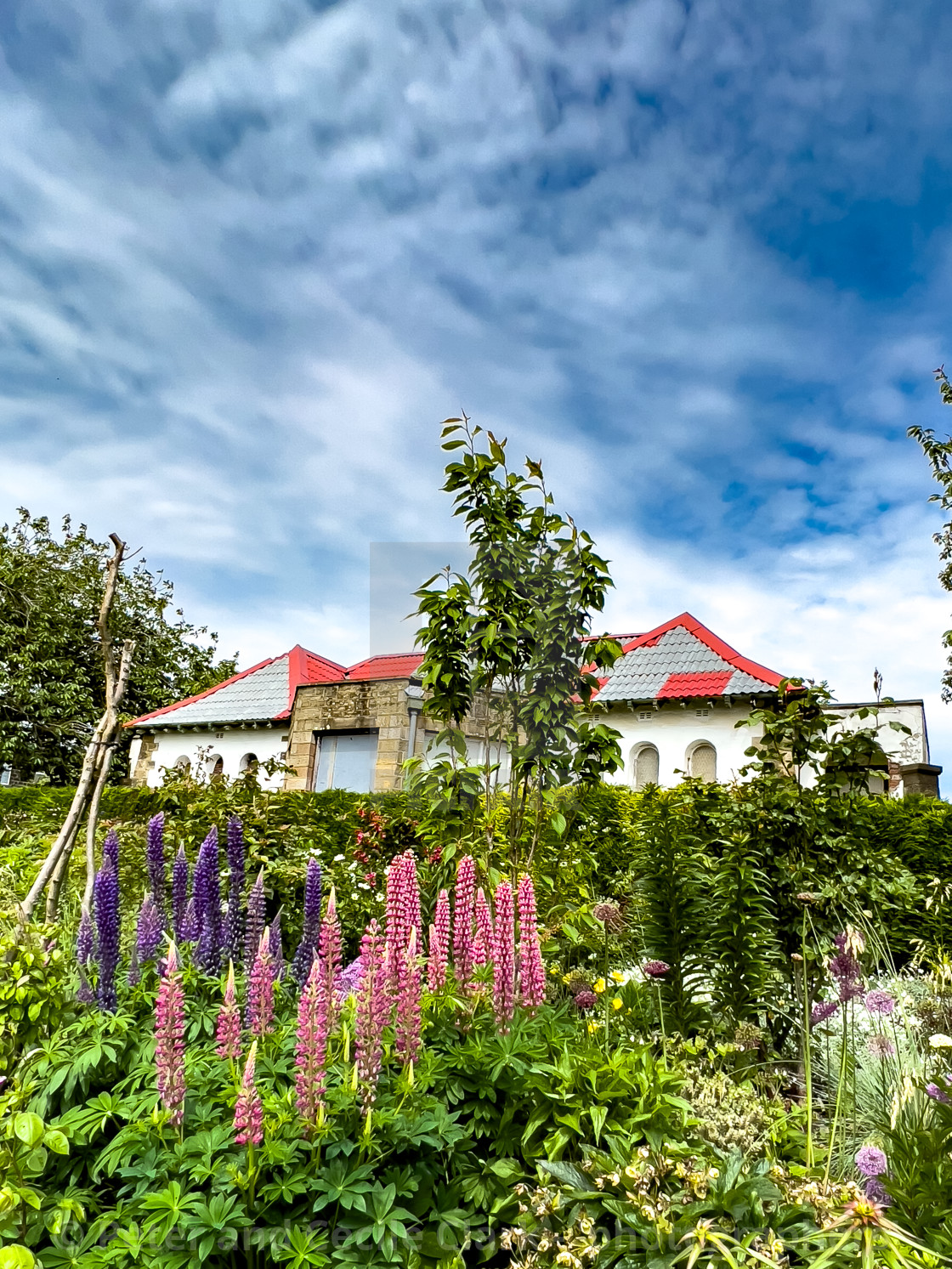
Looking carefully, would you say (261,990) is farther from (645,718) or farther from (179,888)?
(645,718)

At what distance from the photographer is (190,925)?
10.7ft

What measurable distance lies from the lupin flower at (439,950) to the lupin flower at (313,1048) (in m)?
0.51

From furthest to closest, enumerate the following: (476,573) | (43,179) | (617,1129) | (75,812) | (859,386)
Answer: (859,386) → (43,179) → (476,573) → (75,812) → (617,1129)

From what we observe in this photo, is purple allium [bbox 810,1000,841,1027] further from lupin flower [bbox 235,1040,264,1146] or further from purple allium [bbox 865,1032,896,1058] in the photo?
lupin flower [bbox 235,1040,264,1146]

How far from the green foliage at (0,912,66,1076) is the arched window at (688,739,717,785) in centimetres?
1451

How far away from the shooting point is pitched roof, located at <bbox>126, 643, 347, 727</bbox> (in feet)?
70.0

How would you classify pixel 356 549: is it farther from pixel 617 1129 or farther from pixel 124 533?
pixel 617 1129

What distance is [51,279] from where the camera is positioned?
6.43 metres

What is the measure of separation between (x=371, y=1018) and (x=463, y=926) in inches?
27.9

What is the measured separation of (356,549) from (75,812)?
2674 millimetres

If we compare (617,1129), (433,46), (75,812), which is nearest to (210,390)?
(433,46)

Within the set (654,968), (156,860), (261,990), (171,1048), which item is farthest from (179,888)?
(654,968)

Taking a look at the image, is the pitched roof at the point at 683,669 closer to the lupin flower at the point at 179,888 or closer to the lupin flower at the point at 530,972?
the lupin flower at the point at 179,888

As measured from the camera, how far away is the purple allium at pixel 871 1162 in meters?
2.44
